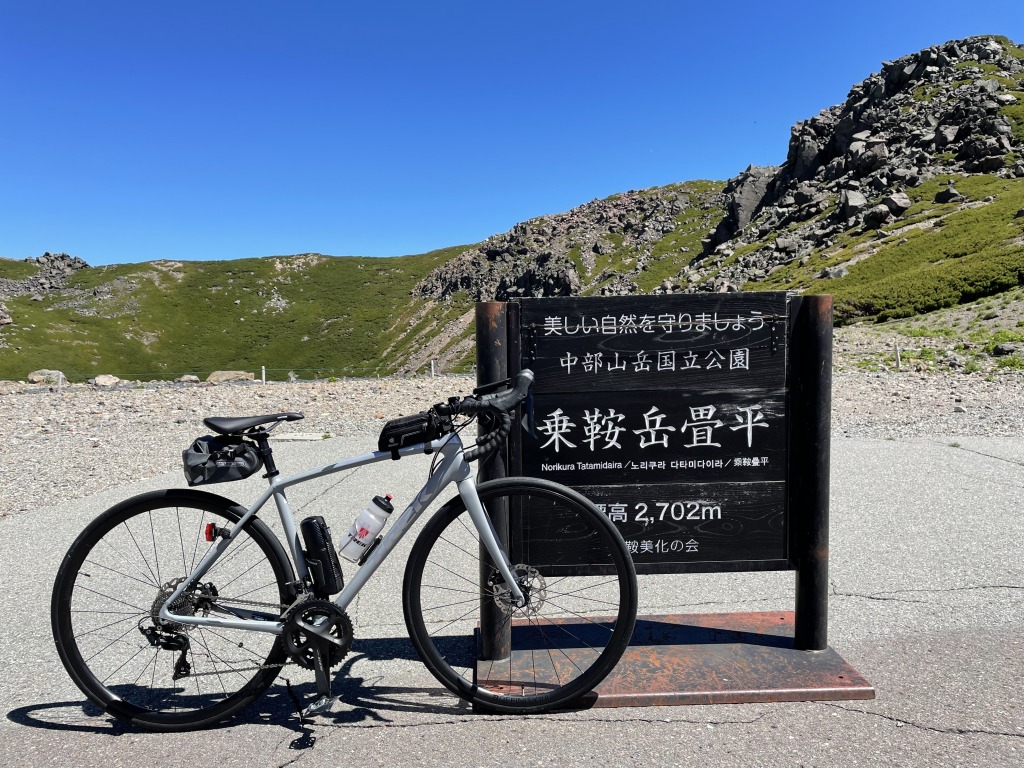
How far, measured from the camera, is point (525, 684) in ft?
10.3

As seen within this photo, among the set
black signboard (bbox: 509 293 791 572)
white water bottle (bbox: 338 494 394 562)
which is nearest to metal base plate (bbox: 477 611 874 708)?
black signboard (bbox: 509 293 791 572)

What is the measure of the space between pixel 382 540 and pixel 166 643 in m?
1.07

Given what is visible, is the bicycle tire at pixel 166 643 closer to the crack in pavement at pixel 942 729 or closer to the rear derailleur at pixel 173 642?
the rear derailleur at pixel 173 642

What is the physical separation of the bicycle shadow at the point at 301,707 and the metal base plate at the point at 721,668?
0.97 feet

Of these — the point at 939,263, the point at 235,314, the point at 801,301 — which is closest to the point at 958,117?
the point at 939,263

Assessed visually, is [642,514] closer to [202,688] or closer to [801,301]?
[801,301]

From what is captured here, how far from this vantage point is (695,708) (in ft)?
9.94

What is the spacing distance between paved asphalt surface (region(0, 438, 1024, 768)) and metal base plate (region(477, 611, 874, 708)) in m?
0.07

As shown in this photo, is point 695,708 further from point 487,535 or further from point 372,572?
point 372,572

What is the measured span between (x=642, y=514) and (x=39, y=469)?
917cm

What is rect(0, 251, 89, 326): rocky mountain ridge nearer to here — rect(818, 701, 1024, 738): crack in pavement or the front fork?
the front fork

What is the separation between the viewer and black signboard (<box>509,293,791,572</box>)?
11.0 ft

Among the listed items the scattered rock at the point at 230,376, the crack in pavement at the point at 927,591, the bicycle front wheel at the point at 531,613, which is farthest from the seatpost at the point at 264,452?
the scattered rock at the point at 230,376

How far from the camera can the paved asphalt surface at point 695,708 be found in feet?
8.76
